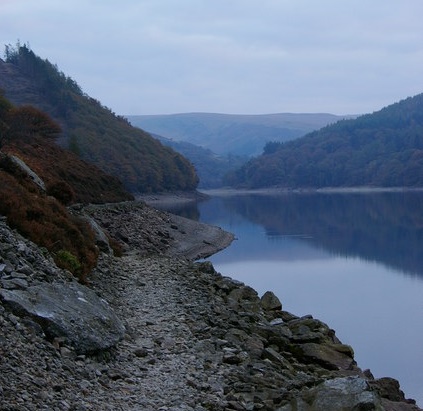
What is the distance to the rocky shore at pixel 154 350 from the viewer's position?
7.85 metres

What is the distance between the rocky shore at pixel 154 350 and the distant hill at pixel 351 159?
137826 mm

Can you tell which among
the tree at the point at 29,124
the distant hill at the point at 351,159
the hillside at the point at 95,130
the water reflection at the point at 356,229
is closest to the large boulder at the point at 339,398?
the water reflection at the point at 356,229

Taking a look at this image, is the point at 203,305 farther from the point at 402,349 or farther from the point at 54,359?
the point at 402,349

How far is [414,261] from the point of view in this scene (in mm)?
37875

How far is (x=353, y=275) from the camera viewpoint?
3288 centimetres

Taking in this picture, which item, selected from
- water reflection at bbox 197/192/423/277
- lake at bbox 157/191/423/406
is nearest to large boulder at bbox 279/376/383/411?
lake at bbox 157/191/423/406

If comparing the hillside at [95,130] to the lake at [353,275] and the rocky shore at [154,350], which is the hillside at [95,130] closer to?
the lake at [353,275]

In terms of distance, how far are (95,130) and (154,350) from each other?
101 m

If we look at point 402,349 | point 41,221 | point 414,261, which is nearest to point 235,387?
Result: point 41,221

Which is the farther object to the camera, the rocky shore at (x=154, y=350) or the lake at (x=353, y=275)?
the lake at (x=353, y=275)

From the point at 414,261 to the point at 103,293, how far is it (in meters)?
27.8


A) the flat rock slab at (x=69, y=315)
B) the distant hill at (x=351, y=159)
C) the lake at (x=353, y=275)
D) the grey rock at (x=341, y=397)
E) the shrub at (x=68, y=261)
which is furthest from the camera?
the distant hill at (x=351, y=159)

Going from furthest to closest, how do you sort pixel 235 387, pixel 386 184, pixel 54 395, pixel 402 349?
pixel 386 184 < pixel 402 349 < pixel 235 387 < pixel 54 395

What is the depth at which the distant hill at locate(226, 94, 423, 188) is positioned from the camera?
513ft
